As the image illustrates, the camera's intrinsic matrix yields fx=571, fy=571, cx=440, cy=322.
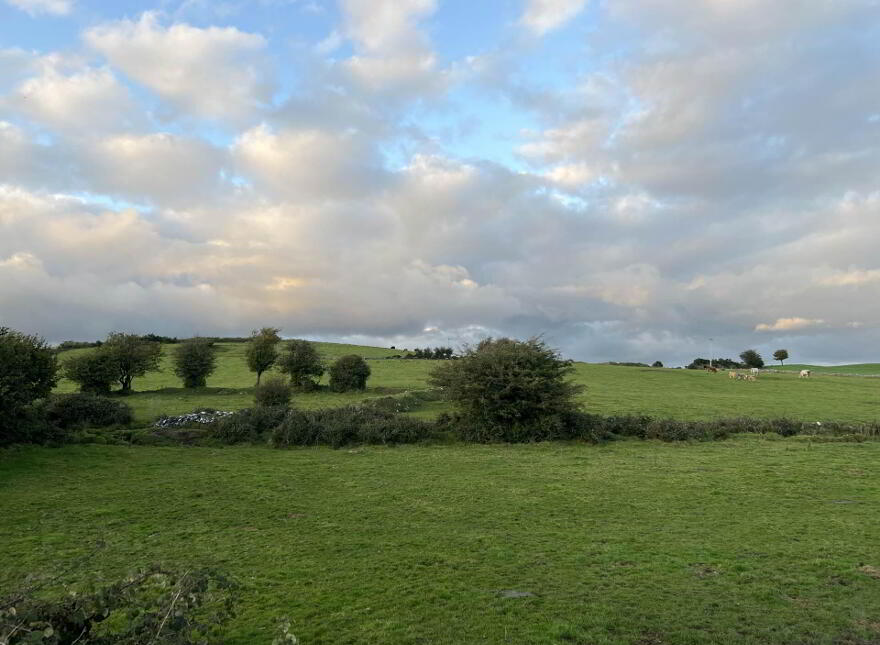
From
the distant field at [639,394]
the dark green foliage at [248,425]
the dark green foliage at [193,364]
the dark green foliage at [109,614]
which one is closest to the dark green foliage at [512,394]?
the distant field at [639,394]

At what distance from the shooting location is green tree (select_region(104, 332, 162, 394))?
154 feet

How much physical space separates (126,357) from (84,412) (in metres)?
21.2

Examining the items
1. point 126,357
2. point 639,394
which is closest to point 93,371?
point 126,357

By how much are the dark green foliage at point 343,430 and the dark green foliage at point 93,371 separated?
1045 inches

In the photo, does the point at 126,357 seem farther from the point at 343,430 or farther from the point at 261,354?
the point at 343,430

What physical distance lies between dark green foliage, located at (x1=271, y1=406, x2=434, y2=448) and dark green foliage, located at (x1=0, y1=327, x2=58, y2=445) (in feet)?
31.8

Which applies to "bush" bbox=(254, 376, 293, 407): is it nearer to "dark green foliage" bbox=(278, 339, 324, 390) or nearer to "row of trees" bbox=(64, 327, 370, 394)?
"row of trees" bbox=(64, 327, 370, 394)

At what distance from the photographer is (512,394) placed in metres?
27.7

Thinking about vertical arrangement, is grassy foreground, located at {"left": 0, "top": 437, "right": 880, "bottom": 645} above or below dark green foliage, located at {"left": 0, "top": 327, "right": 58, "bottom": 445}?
below

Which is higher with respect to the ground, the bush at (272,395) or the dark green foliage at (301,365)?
the dark green foliage at (301,365)

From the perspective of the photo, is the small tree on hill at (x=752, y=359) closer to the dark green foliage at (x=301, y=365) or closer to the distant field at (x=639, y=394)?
the distant field at (x=639, y=394)

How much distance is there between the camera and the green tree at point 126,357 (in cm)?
4681

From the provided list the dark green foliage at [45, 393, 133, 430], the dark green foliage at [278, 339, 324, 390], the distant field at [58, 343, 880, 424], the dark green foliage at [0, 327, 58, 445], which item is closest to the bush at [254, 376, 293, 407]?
the distant field at [58, 343, 880, 424]

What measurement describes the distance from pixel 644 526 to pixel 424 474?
8.20m
